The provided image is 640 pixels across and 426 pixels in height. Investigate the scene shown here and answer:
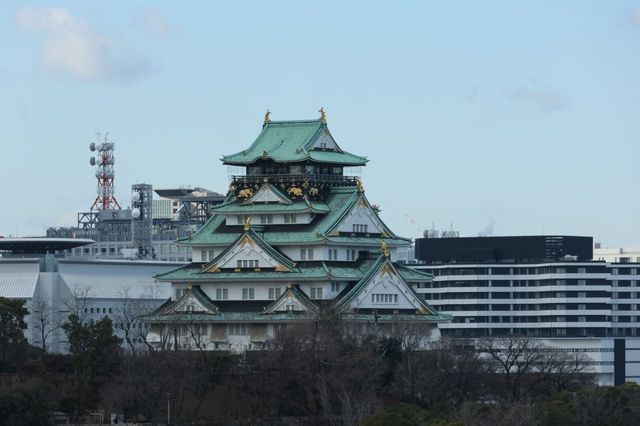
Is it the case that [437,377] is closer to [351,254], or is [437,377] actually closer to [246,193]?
[351,254]

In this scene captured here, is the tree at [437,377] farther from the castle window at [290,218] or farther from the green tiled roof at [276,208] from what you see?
the castle window at [290,218]

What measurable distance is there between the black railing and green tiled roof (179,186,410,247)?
1040 mm

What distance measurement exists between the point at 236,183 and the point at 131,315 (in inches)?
978

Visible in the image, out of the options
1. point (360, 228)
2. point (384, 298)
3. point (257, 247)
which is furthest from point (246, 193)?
point (384, 298)

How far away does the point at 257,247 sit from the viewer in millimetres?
167500

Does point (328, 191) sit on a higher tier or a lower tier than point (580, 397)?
higher

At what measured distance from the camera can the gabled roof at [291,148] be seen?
173500mm

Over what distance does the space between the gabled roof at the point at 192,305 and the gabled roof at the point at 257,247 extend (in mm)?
2192

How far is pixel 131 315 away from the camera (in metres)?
193

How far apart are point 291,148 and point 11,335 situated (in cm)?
3326

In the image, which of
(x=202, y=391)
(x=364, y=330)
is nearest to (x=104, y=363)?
(x=202, y=391)

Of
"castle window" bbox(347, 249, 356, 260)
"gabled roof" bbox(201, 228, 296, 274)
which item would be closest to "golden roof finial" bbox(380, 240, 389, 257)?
"castle window" bbox(347, 249, 356, 260)

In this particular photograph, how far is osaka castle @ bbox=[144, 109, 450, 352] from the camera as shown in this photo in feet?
542

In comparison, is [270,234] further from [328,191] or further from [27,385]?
[27,385]
